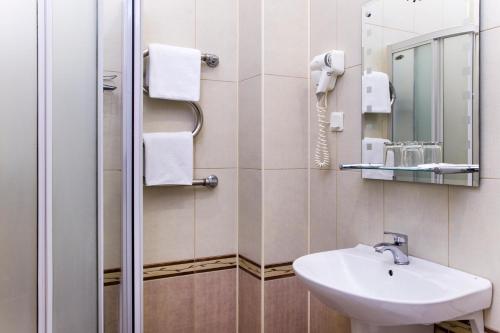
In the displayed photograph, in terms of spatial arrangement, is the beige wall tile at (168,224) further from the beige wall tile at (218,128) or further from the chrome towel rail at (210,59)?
the chrome towel rail at (210,59)

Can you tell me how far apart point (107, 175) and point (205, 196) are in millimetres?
780

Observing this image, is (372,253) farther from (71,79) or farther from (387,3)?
(71,79)

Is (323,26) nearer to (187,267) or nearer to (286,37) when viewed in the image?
(286,37)

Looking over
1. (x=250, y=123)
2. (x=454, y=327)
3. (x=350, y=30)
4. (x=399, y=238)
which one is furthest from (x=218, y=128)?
(x=454, y=327)

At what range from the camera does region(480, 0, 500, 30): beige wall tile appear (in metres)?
1.10

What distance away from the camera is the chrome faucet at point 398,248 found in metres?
1.30

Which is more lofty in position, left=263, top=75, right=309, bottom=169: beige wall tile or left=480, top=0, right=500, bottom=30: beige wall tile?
left=480, top=0, right=500, bottom=30: beige wall tile

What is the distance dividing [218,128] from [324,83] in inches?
21.8

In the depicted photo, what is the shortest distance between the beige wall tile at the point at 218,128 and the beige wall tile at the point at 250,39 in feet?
0.41

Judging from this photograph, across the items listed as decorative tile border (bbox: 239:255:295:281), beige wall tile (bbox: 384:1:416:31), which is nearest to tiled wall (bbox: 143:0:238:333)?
decorative tile border (bbox: 239:255:295:281)

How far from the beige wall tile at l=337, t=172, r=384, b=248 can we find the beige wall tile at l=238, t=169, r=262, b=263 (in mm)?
354

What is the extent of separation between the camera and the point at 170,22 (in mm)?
1761

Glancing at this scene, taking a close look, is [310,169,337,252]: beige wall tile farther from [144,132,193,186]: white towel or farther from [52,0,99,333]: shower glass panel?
[52,0,99,333]: shower glass panel

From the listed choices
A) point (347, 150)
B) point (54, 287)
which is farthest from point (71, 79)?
point (347, 150)
